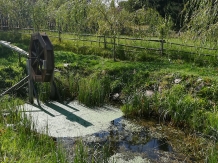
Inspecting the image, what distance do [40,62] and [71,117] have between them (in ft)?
5.97

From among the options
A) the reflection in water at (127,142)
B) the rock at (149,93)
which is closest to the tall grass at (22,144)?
the reflection in water at (127,142)

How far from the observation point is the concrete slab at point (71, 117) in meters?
5.08

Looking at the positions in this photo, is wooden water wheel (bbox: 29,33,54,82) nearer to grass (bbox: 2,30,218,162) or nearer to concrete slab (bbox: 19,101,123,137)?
grass (bbox: 2,30,218,162)

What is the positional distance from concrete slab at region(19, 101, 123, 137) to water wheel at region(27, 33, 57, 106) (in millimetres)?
462

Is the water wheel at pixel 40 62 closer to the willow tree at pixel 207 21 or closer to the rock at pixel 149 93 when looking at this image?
the rock at pixel 149 93

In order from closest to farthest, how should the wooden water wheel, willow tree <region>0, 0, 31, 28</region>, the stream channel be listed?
the stream channel
the wooden water wheel
willow tree <region>0, 0, 31, 28</region>

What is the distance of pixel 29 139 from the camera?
376cm

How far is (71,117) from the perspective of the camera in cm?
573

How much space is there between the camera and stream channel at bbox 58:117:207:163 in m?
4.32

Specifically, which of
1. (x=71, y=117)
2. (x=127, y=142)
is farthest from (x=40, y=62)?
(x=127, y=142)

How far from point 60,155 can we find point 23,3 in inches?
479

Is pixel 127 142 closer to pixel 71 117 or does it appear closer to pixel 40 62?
pixel 71 117

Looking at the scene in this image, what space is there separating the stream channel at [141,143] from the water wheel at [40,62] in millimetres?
1930

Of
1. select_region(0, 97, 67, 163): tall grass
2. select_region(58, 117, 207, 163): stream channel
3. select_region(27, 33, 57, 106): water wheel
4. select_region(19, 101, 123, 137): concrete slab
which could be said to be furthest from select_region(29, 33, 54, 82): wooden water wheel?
select_region(58, 117, 207, 163): stream channel
